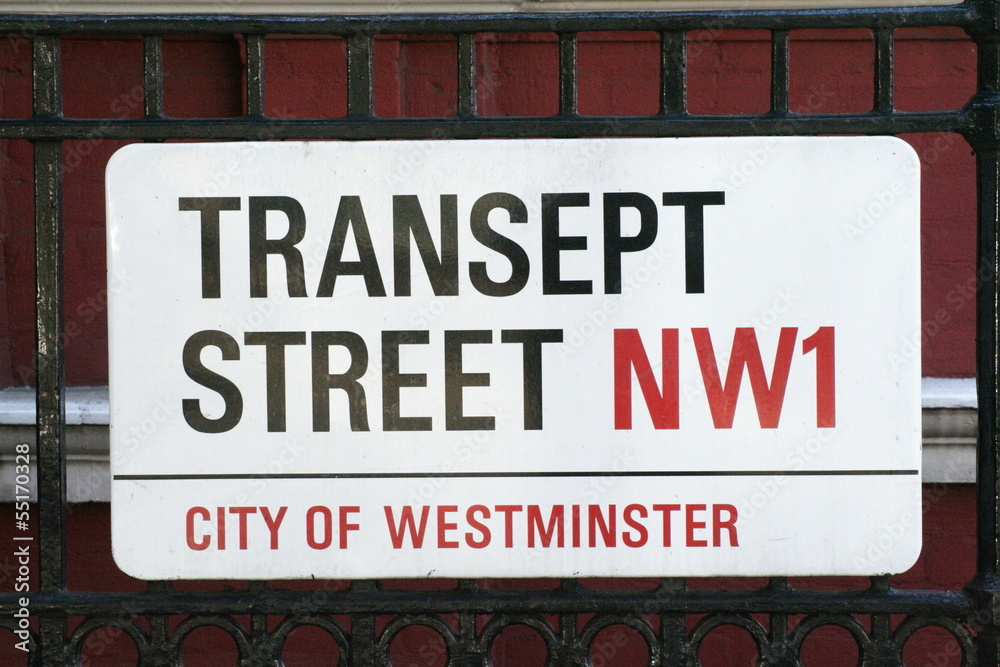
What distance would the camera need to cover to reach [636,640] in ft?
11.5

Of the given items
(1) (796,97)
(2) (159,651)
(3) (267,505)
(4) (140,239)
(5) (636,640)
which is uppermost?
(1) (796,97)

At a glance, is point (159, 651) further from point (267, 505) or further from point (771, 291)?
point (771, 291)

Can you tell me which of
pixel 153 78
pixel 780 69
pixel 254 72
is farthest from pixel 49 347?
pixel 780 69

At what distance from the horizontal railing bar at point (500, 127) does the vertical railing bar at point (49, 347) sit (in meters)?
0.08

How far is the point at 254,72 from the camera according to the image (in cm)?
202

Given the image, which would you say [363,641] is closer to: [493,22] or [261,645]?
[261,645]

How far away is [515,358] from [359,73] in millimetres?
722

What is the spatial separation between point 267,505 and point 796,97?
277cm

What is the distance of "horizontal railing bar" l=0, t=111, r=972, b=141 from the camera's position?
6.60 ft

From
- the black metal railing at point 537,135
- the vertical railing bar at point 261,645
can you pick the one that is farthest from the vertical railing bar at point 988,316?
the vertical railing bar at point 261,645

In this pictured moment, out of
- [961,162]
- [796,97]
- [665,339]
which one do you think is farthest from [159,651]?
[961,162]

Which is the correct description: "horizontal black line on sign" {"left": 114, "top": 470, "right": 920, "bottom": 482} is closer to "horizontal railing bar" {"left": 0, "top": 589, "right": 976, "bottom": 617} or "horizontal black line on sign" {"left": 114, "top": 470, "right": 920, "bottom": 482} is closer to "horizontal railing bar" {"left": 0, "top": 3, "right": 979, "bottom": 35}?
"horizontal railing bar" {"left": 0, "top": 589, "right": 976, "bottom": 617}

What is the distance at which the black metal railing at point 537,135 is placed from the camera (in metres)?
2.01

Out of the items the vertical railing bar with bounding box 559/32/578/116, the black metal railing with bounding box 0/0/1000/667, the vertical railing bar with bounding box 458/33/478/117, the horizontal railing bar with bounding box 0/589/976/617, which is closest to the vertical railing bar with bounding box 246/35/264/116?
the black metal railing with bounding box 0/0/1000/667
